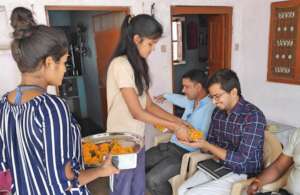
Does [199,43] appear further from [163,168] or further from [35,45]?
[35,45]

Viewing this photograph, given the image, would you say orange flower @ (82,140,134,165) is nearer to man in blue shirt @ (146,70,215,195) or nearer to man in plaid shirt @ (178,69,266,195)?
man in plaid shirt @ (178,69,266,195)

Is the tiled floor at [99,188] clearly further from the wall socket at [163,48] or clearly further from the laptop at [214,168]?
the wall socket at [163,48]

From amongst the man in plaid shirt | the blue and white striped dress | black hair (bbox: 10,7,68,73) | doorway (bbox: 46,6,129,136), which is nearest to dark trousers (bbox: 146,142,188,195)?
the man in plaid shirt

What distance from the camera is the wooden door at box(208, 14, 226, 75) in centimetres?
366

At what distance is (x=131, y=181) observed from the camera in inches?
55.0

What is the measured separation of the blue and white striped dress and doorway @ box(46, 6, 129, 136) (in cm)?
277

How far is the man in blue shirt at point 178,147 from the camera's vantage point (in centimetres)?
185

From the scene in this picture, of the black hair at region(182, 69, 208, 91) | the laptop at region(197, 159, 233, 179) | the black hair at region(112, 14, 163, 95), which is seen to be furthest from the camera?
the black hair at region(182, 69, 208, 91)

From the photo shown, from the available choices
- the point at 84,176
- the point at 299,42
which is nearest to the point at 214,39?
the point at 299,42

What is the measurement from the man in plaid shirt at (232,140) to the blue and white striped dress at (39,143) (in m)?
0.95

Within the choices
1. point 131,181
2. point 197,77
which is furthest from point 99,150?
point 197,77

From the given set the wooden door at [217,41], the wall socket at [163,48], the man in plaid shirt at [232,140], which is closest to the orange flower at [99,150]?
the man in plaid shirt at [232,140]

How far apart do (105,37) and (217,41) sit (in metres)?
1.62

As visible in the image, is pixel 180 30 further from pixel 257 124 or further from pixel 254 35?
pixel 257 124
